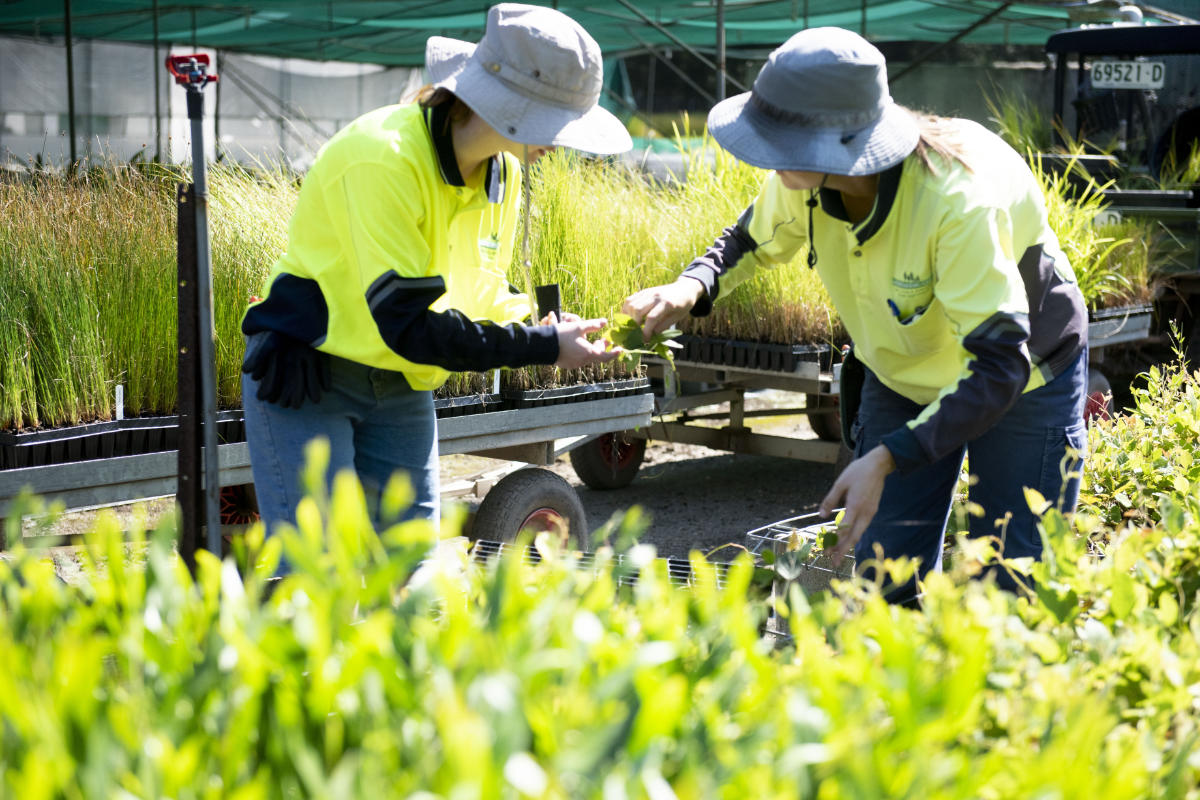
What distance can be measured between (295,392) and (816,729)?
4.99ft

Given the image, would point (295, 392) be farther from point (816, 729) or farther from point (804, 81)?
point (816, 729)

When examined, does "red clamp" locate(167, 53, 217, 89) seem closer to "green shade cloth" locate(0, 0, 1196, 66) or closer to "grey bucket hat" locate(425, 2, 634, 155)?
"grey bucket hat" locate(425, 2, 634, 155)

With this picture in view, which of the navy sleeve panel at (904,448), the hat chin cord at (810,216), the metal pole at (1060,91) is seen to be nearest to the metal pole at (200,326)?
the hat chin cord at (810,216)

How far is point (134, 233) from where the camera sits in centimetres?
374

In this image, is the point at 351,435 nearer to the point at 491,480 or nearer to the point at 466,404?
the point at 466,404

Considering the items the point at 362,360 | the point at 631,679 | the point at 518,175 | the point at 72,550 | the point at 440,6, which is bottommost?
the point at 72,550

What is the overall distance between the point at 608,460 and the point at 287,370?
12.0ft

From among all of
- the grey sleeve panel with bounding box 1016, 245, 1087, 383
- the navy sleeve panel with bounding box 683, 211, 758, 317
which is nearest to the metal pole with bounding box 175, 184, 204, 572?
the navy sleeve panel with bounding box 683, 211, 758, 317

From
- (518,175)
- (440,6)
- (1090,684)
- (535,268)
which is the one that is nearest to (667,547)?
(535,268)

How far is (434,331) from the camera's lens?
2.20 meters

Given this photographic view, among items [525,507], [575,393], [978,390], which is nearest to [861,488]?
[978,390]

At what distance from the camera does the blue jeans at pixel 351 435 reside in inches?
93.0

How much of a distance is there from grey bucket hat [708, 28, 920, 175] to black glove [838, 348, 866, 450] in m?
0.70

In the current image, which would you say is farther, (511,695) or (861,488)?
(861,488)
